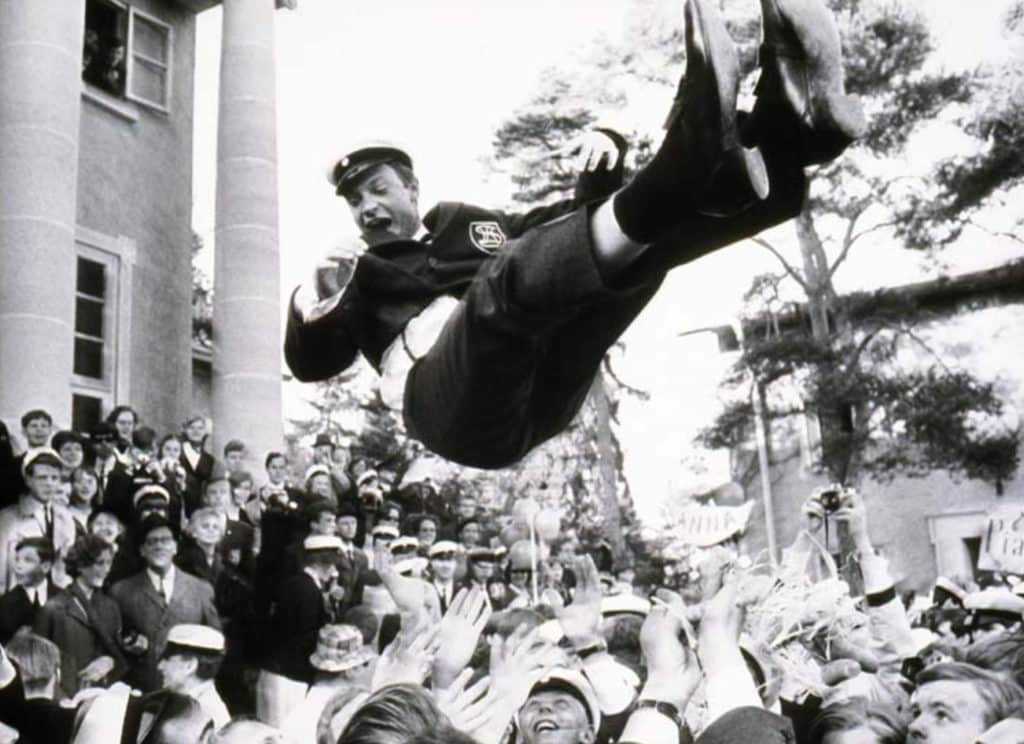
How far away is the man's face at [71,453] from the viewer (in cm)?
712

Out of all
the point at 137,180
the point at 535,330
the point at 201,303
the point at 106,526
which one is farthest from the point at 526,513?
the point at 201,303

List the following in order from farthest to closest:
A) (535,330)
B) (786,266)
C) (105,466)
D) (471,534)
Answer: (786,266) → (471,534) → (105,466) → (535,330)

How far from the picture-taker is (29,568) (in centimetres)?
601

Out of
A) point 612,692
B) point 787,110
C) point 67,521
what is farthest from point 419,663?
point 67,521

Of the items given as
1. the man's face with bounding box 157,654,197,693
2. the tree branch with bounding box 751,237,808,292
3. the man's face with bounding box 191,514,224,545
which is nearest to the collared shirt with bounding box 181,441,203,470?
the man's face with bounding box 191,514,224,545

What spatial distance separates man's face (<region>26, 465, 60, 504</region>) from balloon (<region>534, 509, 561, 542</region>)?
13.8 feet

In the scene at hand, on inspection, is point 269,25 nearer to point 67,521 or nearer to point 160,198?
point 160,198

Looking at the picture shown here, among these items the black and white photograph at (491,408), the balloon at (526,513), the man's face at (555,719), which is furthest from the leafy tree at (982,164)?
the man's face at (555,719)

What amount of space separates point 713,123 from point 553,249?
1.38 feet

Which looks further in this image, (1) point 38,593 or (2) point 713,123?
(1) point 38,593

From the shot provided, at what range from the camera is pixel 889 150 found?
15.9m

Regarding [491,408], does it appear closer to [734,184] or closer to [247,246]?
[734,184]

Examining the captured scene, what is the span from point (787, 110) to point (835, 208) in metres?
14.4

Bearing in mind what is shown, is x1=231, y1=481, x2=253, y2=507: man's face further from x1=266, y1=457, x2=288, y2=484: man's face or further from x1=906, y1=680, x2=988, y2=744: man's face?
Result: x1=906, y1=680, x2=988, y2=744: man's face
